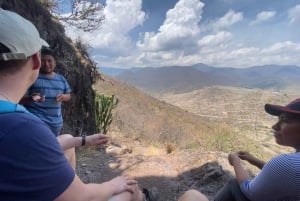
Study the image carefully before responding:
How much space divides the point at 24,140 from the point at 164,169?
4619 millimetres

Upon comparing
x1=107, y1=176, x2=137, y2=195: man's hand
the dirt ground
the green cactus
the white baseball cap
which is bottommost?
the dirt ground

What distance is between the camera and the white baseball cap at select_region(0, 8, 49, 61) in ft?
4.15

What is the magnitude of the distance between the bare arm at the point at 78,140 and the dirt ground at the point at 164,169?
2.33 metres

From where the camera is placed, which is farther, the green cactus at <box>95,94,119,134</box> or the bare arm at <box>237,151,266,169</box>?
the green cactus at <box>95,94,119,134</box>

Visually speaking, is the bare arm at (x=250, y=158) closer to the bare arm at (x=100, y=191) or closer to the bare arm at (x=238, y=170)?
the bare arm at (x=238, y=170)

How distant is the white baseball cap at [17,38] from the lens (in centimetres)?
127

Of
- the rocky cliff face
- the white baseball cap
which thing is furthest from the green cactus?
the white baseball cap

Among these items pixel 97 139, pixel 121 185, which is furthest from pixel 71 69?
pixel 121 185

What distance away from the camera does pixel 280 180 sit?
1.84 meters

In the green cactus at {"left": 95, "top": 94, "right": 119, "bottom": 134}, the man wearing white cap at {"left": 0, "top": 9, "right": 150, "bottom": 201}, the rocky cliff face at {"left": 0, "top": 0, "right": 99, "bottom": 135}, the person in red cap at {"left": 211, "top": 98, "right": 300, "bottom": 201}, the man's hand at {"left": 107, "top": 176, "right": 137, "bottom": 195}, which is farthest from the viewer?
the green cactus at {"left": 95, "top": 94, "right": 119, "bottom": 134}

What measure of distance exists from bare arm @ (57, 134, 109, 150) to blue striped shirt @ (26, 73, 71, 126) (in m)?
0.95

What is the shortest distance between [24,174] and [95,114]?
7.22m

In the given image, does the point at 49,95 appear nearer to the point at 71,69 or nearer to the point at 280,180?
the point at 280,180

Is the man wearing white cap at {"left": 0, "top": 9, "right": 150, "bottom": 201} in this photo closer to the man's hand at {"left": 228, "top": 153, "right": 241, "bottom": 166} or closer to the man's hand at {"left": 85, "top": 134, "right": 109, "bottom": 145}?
the man's hand at {"left": 85, "top": 134, "right": 109, "bottom": 145}
